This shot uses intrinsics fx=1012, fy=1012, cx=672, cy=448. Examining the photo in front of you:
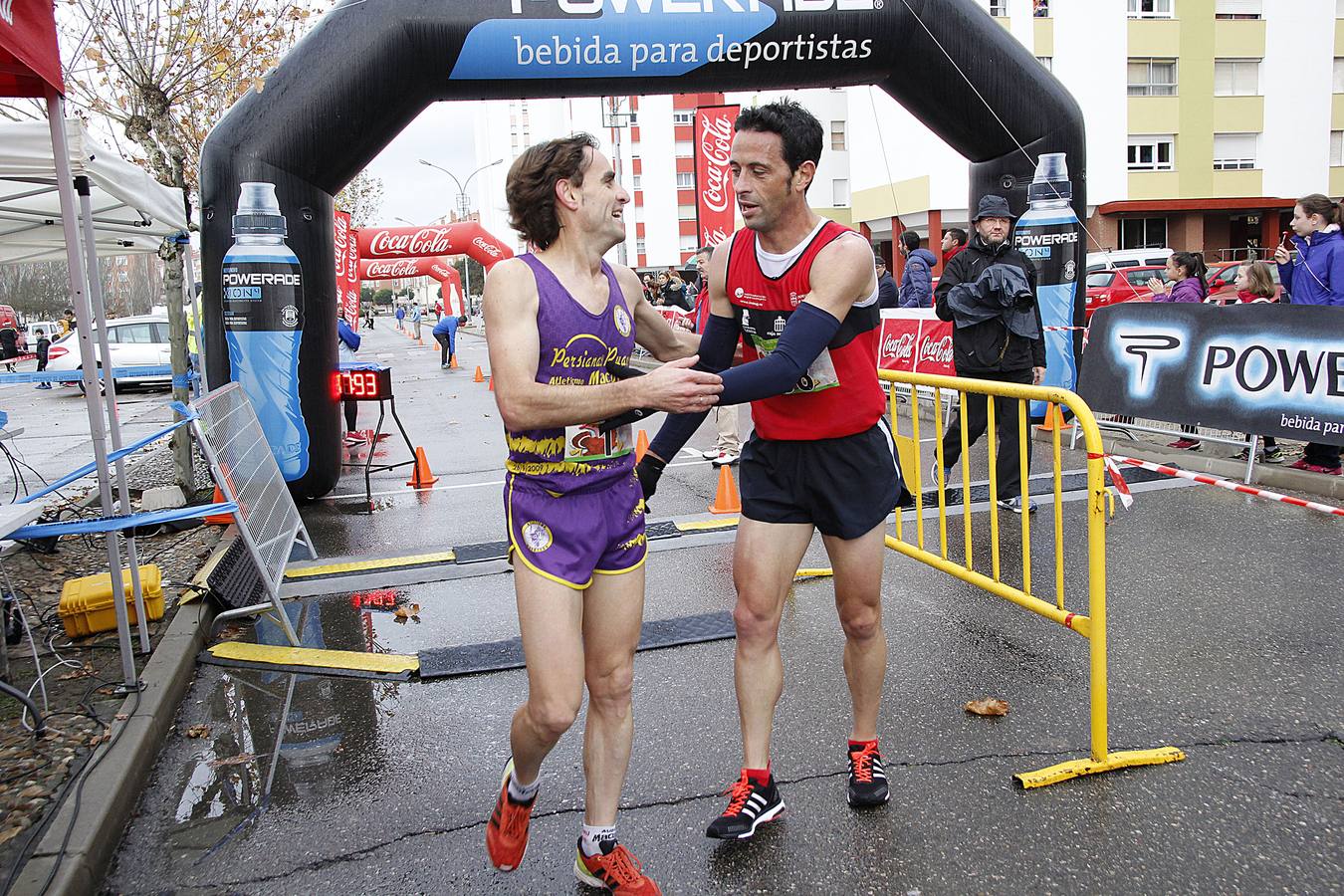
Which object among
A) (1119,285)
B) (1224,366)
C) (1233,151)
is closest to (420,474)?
(1224,366)

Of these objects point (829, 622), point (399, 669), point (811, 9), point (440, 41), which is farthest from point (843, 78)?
point (399, 669)

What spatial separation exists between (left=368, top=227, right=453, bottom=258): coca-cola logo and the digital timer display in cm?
1380

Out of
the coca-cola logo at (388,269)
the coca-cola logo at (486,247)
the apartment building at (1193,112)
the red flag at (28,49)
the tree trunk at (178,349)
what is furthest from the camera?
the apartment building at (1193,112)

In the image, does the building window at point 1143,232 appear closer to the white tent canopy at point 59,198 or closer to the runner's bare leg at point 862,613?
the white tent canopy at point 59,198

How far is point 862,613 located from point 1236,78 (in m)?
46.3

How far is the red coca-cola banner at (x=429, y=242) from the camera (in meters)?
22.4

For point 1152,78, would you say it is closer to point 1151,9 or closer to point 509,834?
point 1151,9

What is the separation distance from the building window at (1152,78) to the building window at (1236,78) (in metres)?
2.02

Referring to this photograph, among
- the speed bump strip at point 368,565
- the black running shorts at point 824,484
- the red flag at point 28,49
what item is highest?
the red flag at point 28,49

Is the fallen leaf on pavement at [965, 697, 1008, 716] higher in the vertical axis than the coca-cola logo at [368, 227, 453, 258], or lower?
lower

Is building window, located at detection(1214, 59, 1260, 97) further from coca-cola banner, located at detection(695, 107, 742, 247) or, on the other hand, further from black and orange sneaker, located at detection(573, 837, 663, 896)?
black and orange sneaker, located at detection(573, 837, 663, 896)

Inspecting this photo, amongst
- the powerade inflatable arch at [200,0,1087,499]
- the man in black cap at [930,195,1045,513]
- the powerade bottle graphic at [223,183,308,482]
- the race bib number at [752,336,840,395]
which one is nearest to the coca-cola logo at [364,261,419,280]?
the powerade inflatable arch at [200,0,1087,499]

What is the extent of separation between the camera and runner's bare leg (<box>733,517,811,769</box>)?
128 inches

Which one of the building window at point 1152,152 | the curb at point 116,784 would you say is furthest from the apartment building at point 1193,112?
the curb at point 116,784
